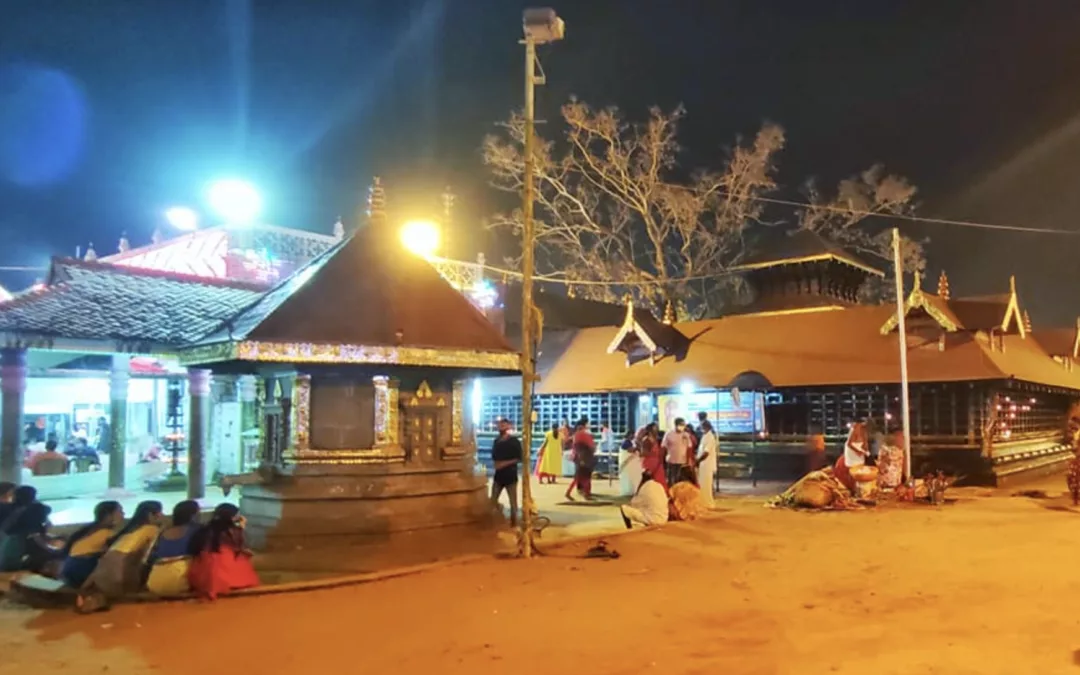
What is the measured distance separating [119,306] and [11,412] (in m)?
2.76

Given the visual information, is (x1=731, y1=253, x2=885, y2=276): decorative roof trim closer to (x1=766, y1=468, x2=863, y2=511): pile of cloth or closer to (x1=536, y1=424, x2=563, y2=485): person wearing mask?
(x1=536, y1=424, x2=563, y2=485): person wearing mask

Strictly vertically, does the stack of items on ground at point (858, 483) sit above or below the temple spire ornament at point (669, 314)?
below

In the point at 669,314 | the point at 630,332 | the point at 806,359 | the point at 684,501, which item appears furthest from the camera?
the point at 669,314

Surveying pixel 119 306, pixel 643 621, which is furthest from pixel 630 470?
pixel 643 621

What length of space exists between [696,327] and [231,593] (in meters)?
19.7

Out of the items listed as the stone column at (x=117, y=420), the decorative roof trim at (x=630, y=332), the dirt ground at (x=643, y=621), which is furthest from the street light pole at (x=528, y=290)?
the decorative roof trim at (x=630, y=332)

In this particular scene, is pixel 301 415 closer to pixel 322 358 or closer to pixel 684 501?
pixel 322 358

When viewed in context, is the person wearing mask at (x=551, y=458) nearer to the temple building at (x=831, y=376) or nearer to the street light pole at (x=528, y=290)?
the temple building at (x=831, y=376)

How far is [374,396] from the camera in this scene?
13.8 metres

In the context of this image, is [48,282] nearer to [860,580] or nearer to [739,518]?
[739,518]

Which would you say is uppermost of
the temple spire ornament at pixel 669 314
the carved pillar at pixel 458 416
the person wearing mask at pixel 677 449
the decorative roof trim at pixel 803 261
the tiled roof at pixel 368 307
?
the decorative roof trim at pixel 803 261

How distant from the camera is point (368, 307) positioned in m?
13.9

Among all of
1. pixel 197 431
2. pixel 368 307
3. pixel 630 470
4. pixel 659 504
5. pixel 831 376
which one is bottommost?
pixel 659 504

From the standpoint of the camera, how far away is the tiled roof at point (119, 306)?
1634cm
